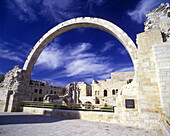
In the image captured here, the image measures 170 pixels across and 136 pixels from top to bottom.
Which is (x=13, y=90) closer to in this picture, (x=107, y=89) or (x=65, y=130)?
(x=65, y=130)

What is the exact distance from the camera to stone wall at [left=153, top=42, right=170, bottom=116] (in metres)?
5.24

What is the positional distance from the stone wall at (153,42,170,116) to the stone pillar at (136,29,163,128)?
375mm

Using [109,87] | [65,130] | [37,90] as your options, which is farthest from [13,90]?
[37,90]

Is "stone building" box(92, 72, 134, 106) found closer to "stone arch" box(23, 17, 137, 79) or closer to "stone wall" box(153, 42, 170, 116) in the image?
"stone arch" box(23, 17, 137, 79)

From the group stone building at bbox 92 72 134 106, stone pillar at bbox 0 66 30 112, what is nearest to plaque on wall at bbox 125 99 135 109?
stone pillar at bbox 0 66 30 112

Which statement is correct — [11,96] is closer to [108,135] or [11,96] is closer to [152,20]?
[108,135]

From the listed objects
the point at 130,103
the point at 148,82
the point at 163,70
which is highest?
the point at 163,70

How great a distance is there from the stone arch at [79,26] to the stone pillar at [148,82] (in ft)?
2.93

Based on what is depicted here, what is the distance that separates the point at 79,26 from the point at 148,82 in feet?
29.9

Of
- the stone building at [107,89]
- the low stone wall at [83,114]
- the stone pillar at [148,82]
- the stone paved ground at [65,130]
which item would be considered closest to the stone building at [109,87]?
the stone building at [107,89]

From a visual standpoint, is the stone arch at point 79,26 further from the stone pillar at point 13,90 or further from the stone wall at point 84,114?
the stone wall at point 84,114

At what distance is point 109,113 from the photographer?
661 cm

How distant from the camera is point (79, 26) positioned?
11.7 m

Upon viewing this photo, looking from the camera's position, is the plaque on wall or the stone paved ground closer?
the stone paved ground
